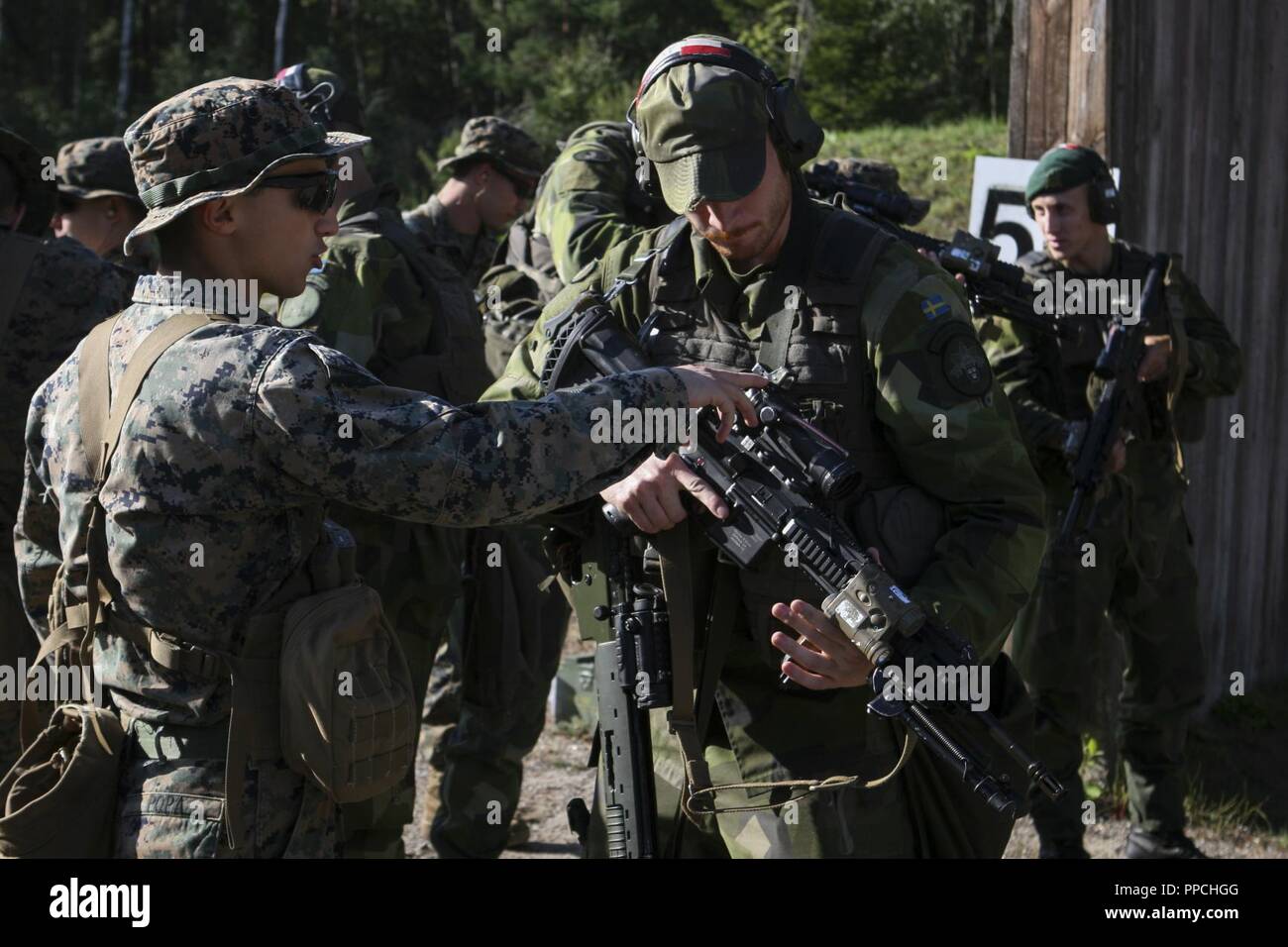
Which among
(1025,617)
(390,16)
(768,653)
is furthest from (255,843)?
(390,16)

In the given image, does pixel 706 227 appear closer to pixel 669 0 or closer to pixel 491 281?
pixel 491 281

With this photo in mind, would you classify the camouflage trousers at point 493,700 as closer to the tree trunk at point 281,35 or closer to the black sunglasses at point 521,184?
the black sunglasses at point 521,184

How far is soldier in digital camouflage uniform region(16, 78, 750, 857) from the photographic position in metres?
2.30

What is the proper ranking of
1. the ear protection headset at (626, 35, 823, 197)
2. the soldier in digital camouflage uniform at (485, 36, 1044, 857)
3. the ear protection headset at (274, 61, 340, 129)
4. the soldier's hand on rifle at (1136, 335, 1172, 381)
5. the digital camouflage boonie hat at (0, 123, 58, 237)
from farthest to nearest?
the soldier's hand on rifle at (1136, 335, 1172, 381) < the ear protection headset at (274, 61, 340, 129) < the digital camouflage boonie hat at (0, 123, 58, 237) < the ear protection headset at (626, 35, 823, 197) < the soldier in digital camouflage uniform at (485, 36, 1044, 857)

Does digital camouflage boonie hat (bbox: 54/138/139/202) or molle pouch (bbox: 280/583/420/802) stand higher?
digital camouflage boonie hat (bbox: 54/138/139/202)

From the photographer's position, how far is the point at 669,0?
1133 inches

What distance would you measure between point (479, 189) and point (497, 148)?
198mm

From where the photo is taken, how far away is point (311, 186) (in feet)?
8.40

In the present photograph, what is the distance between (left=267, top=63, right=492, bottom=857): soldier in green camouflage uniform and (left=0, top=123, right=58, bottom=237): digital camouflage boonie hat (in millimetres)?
820

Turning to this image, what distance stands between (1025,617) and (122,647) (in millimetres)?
3603

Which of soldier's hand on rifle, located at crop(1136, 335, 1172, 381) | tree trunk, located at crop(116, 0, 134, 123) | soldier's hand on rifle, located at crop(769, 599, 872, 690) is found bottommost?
soldier's hand on rifle, located at crop(769, 599, 872, 690)

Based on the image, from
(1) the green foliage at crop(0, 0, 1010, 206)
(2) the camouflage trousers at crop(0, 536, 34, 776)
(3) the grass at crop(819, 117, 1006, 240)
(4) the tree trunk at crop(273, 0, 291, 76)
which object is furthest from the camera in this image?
(4) the tree trunk at crop(273, 0, 291, 76)

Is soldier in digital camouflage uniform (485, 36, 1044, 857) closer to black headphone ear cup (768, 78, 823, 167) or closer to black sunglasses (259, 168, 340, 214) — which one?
black headphone ear cup (768, 78, 823, 167)

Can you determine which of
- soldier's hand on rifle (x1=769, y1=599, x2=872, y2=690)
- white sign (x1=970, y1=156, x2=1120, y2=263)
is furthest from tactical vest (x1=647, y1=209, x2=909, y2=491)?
white sign (x1=970, y1=156, x2=1120, y2=263)
